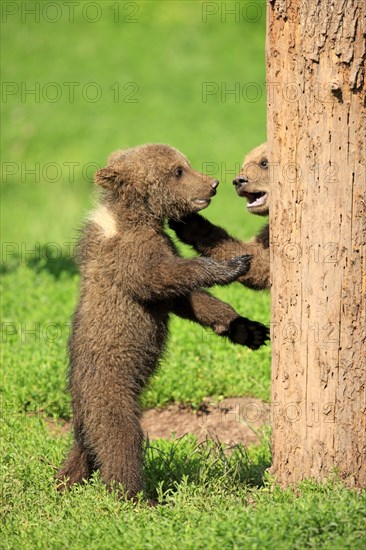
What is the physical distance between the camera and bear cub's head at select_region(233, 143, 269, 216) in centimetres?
664

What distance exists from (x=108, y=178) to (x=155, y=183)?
13.3 inches

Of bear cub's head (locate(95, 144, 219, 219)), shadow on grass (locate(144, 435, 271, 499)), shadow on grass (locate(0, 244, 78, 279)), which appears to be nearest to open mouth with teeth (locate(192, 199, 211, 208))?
bear cub's head (locate(95, 144, 219, 219))

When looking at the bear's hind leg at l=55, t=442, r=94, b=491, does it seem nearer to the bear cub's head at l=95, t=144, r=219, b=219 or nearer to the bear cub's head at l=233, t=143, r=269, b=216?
the bear cub's head at l=95, t=144, r=219, b=219

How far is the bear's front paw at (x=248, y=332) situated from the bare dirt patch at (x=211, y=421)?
1.26 meters

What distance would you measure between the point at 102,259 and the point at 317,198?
5.36 ft

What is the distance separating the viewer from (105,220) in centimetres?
603

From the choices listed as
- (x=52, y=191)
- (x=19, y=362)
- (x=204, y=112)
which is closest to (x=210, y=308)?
(x=19, y=362)

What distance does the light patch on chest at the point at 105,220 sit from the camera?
5.95m

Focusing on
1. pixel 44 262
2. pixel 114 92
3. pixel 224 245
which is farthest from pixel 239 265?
pixel 114 92

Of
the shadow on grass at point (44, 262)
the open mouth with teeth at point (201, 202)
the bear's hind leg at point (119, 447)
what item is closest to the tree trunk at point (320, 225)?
the bear's hind leg at point (119, 447)

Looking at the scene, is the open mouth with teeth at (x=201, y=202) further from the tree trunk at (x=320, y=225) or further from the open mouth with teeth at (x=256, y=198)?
the tree trunk at (x=320, y=225)

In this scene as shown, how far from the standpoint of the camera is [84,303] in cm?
592

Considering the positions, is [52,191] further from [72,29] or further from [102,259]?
[102,259]

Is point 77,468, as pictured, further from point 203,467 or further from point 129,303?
point 129,303
